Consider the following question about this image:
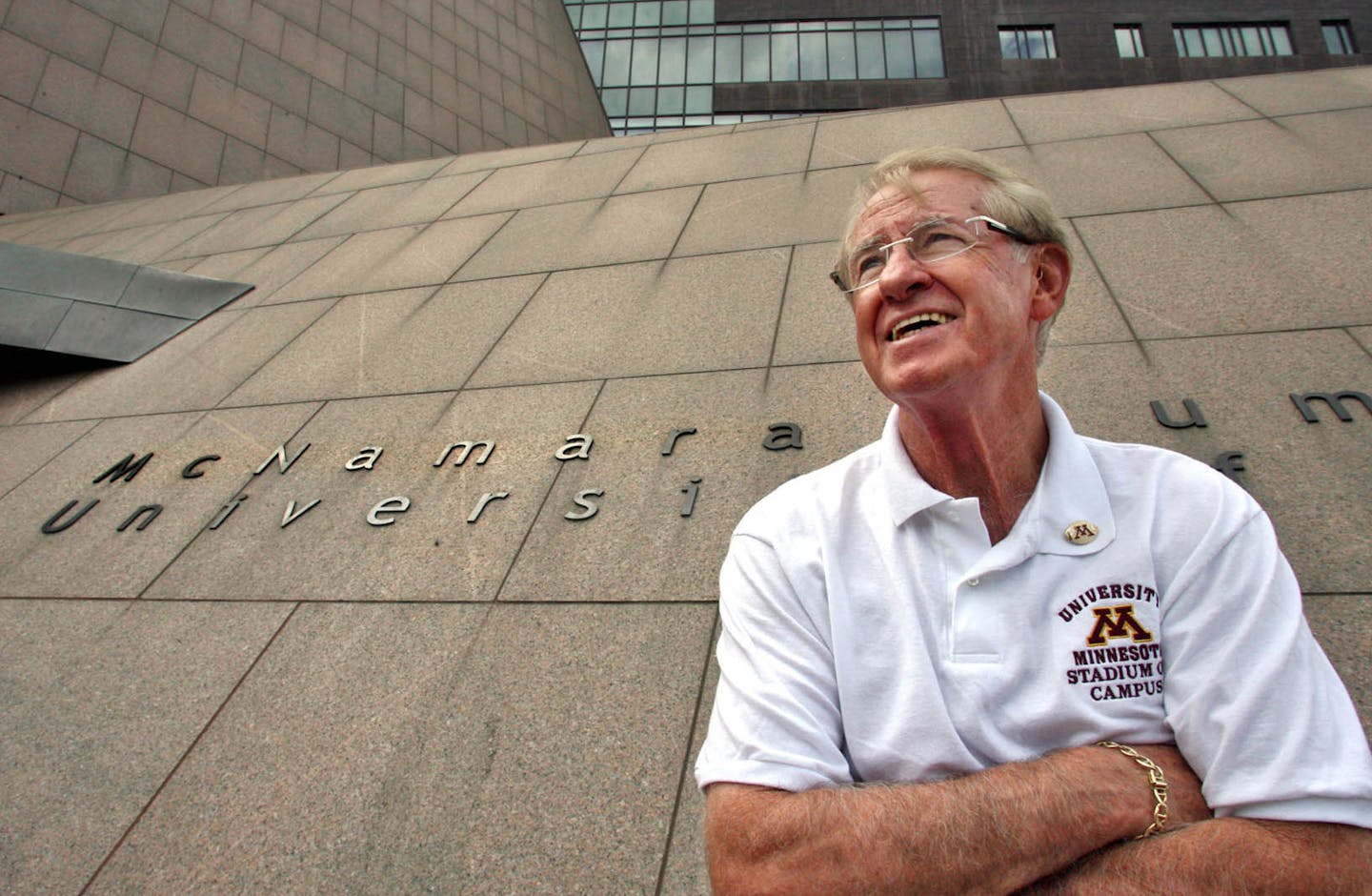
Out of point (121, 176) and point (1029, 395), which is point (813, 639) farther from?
point (121, 176)

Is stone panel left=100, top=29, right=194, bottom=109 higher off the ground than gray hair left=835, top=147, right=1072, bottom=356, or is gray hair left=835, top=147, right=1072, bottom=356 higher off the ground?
stone panel left=100, top=29, right=194, bottom=109

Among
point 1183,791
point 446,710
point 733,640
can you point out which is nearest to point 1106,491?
point 1183,791

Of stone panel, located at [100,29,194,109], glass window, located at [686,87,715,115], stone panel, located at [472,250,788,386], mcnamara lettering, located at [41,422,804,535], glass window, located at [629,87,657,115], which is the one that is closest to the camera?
mcnamara lettering, located at [41,422,804,535]

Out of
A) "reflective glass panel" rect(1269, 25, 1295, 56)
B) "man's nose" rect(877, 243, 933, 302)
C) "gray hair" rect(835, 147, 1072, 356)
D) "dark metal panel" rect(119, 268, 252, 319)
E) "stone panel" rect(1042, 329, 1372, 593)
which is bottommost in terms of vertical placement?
"dark metal panel" rect(119, 268, 252, 319)

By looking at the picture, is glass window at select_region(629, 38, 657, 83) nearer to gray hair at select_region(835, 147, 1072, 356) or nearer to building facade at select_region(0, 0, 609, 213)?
building facade at select_region(0, 0, 609, 213)

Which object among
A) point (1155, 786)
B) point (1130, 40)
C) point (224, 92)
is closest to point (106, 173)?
point (224, 92)

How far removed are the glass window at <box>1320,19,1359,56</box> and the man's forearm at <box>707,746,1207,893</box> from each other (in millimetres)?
40167

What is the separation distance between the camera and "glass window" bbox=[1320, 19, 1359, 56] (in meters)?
29.7

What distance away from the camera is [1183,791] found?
1437mm

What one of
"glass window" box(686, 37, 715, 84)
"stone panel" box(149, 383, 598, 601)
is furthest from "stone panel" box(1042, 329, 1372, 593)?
"glass window" box(686, 37, 715, 84)

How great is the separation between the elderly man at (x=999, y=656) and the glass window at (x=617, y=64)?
35167 millimetres

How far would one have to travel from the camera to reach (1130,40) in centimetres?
3075

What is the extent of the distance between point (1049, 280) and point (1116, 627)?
997 mm

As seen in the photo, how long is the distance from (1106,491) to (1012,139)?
641cm
